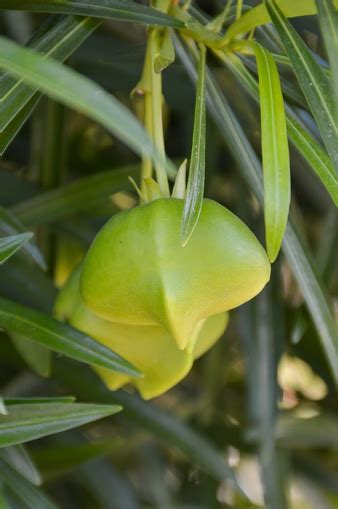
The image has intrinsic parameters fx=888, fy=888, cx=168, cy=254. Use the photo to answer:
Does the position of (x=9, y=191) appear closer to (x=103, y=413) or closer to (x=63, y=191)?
(x=63, y=191)

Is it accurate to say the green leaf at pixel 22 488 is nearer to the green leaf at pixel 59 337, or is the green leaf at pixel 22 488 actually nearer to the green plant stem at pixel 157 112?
the green leaf at pixel 59 337

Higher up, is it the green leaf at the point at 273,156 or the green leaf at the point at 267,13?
the green leaf at the point at 267,13

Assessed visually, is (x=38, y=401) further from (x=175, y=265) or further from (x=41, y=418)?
(x=175, y=265)

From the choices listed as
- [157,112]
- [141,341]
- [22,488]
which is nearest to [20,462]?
[22,488]

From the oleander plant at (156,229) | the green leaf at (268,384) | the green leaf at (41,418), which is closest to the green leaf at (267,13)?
the oleander plant at (156,229)

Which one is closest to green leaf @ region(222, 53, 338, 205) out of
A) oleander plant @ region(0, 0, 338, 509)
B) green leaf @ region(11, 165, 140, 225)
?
oleander plant @ region(0, 0, 338, 509)
